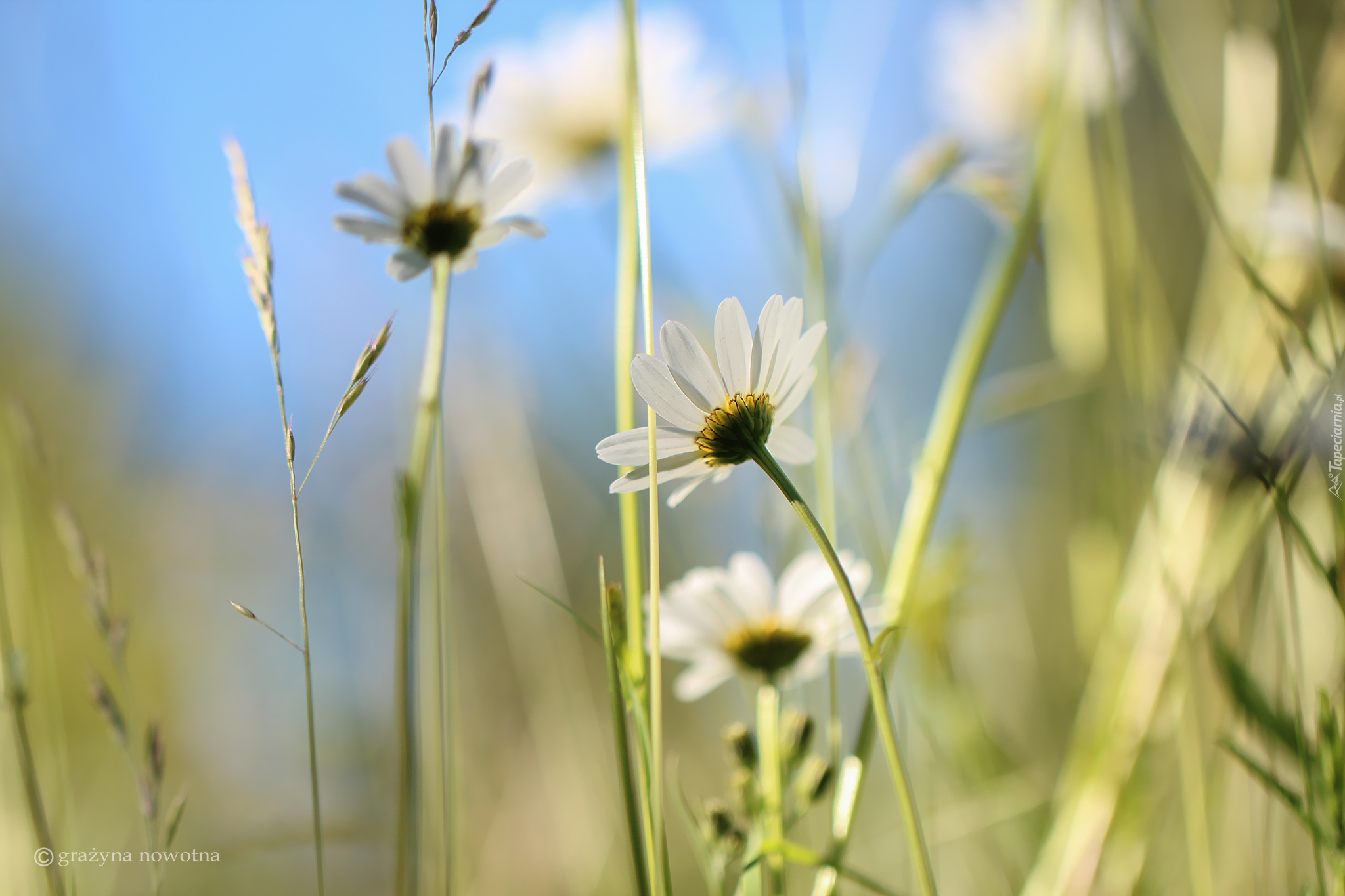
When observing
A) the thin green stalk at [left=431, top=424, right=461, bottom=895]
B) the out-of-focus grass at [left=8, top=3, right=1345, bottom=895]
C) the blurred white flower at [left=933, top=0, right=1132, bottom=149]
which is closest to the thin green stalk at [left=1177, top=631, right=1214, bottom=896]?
the out-of-focus grass at [left=8, top=3, right=1345, bottom=895]

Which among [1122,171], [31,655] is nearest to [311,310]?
[31,655]

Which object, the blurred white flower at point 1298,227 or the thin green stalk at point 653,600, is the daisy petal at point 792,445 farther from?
the blurred white flower at point 1298,227

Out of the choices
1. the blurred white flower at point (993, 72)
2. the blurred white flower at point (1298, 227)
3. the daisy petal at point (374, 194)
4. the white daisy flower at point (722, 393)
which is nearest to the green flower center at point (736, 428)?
the white daisy flower at point (722, 393)

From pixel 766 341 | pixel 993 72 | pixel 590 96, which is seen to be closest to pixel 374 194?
pixel 766 341

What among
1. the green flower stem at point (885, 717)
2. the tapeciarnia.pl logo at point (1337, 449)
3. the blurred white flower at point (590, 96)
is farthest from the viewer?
the blurred white flower at point (590, 96)

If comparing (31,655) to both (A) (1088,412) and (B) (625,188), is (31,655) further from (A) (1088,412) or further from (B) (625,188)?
(A) (1088,412)

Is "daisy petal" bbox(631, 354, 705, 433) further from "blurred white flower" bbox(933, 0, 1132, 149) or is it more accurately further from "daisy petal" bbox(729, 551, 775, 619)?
"blurred white flower" bbox(933, 0, 1132, 149)
